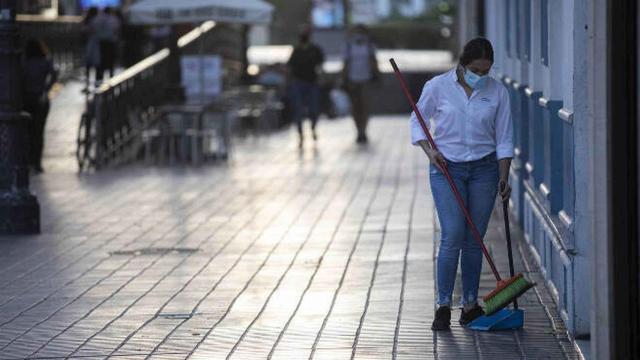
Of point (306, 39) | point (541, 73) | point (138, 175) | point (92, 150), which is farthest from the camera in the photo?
point (306, 39)

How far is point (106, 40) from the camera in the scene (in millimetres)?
33094

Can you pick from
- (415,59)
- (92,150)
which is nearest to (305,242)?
(92,150)

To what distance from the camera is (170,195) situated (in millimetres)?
19359

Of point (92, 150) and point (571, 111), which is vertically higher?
point (571, 111)

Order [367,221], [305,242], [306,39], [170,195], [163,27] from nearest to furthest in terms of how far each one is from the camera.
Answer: [305,242] < [367,221] < [170,195] < [306,39] < [163,27]

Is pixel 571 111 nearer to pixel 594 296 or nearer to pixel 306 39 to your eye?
pixel 594 296

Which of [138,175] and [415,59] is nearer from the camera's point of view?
[138,175]

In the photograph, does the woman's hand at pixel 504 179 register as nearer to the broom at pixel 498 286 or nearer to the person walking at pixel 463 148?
the person walking at pixel 463 148

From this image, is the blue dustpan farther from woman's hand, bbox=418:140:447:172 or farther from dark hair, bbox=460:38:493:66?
dark hair, bbox=460:38:493:66

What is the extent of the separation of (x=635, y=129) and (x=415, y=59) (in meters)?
47.7

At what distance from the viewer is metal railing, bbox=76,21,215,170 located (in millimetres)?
23219

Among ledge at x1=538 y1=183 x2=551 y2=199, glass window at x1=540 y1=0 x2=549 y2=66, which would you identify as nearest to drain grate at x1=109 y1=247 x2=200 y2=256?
ledge at x1=538 y1=183 x2=551 y2=199

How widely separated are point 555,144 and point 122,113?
14.7 metres

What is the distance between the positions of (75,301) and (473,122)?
2851mm
